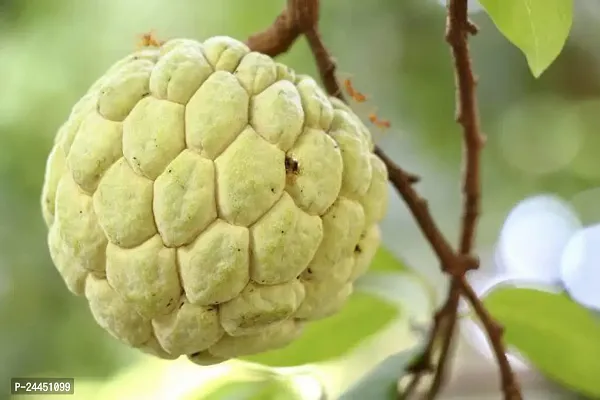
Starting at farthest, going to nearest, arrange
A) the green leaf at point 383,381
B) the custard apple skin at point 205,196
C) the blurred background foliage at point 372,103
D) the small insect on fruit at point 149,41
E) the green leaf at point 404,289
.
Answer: the blurred background foliage at point 372,103 → the green leaf at point 404,289 → the green leaf at point 383,381 → the small insect on fruit at point 149,41 → the custard apple skin at point 205,196

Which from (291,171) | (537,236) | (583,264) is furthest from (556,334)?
(537,236)

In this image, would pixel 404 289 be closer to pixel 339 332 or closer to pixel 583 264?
pixel 339 332

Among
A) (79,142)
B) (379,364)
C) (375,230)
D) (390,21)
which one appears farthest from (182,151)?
(390,21)

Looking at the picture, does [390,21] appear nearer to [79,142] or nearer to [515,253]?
[515,253]

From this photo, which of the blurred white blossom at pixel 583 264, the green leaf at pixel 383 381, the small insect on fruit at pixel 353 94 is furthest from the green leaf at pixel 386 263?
the blurred white blossom at pixel 583 264

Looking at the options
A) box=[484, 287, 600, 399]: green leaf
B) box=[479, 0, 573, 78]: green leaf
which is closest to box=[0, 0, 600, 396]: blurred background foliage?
box=[484, 287, 600, 399]: green leaf

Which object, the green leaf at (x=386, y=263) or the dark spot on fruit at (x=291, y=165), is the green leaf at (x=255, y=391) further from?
the dark spot on fruit at (x=291, y=165)

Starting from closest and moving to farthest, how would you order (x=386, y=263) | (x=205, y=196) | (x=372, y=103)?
(x=205, y=196) < (x=386, y=263) < (x=372, y=103)

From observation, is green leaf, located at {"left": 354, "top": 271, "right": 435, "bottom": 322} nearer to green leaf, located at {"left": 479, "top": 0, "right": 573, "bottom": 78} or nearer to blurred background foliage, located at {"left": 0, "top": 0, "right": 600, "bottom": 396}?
blurred background foliage, located at {"left": 0, "top": 0, "right": 600, "bottom": 396}
